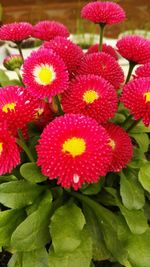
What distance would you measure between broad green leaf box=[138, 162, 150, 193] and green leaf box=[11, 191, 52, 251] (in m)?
0.14

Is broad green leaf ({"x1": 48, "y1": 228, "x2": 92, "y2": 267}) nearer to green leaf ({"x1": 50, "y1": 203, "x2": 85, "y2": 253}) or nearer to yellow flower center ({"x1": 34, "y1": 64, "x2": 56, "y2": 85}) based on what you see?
green leaf ({"x1": 50, "y1": 203, "x2": 85, "y2": 253})

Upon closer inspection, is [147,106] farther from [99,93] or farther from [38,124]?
[38,124]

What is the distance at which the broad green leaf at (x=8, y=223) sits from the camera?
0.59m

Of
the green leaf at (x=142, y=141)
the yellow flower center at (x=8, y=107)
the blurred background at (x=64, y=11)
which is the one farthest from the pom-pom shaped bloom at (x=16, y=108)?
the blurred background at (x=64, y=11)

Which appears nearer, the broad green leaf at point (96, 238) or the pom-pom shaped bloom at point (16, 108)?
the pom-pom shaped bloom at point (16, 108)

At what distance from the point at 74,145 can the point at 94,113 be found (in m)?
0.08

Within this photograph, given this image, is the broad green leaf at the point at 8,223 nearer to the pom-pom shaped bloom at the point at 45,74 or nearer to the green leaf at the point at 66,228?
the green leaf at the point at 66,228

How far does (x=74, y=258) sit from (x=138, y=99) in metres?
0.24

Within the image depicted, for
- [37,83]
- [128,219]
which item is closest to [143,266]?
[128,219]

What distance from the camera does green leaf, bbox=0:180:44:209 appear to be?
1.87 feet

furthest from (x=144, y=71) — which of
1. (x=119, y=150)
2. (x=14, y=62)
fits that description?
(x=14, y=62)

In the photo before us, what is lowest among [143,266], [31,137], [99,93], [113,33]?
[113,33]

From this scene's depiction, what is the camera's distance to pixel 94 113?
0.54 meters

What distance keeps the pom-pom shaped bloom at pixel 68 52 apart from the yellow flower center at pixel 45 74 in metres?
0.07
